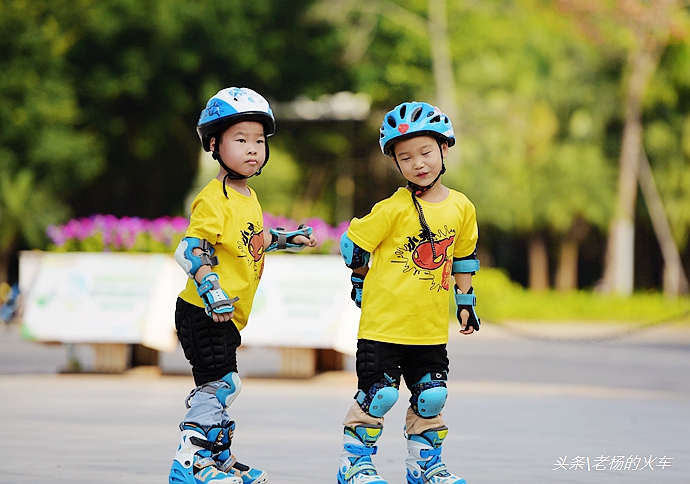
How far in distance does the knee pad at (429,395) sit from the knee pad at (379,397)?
108mm

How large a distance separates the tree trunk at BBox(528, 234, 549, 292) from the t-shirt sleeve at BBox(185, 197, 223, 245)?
28.9 metres

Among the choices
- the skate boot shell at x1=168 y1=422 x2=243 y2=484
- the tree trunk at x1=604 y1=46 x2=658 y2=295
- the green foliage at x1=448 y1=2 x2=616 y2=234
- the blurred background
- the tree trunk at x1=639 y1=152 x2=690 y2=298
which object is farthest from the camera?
the tree trunk at x1=639 y1=152 x2=690 y2=298

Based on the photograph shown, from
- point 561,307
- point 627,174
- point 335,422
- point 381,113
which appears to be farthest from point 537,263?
point 335,422

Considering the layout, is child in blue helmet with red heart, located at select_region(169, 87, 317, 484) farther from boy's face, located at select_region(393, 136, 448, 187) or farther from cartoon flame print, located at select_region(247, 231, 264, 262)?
boy's face, located at select_region(393, 136, 448, 187)

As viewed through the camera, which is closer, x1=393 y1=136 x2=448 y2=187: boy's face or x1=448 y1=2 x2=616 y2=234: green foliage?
x1=393 y1=136 x2=448 y2=187: boy's face

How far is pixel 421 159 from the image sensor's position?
578 centimetres

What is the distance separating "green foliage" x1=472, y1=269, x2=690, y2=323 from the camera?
25.3m

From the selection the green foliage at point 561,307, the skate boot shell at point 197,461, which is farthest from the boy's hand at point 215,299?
the green foliage at point 561,307

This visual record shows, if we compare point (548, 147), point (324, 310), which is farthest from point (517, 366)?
point (548, 147)

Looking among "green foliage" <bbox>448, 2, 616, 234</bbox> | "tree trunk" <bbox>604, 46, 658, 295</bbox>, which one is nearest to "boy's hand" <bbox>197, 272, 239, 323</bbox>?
"green foliage" <bbox>448, 2, 616, 234</bbox>

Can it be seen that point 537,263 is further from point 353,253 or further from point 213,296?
point 213,296

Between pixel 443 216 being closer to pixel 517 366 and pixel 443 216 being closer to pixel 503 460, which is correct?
pixel 503 460

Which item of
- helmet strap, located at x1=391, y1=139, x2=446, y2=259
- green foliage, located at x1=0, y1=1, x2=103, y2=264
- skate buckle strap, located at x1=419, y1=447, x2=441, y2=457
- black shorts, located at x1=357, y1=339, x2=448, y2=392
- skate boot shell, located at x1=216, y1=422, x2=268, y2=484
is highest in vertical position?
green foliage, located at x1=0, y1=1, x2=103, y2=264

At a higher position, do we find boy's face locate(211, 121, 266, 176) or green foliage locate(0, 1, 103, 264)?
green foliage locate(0, 1, 103, 264)
